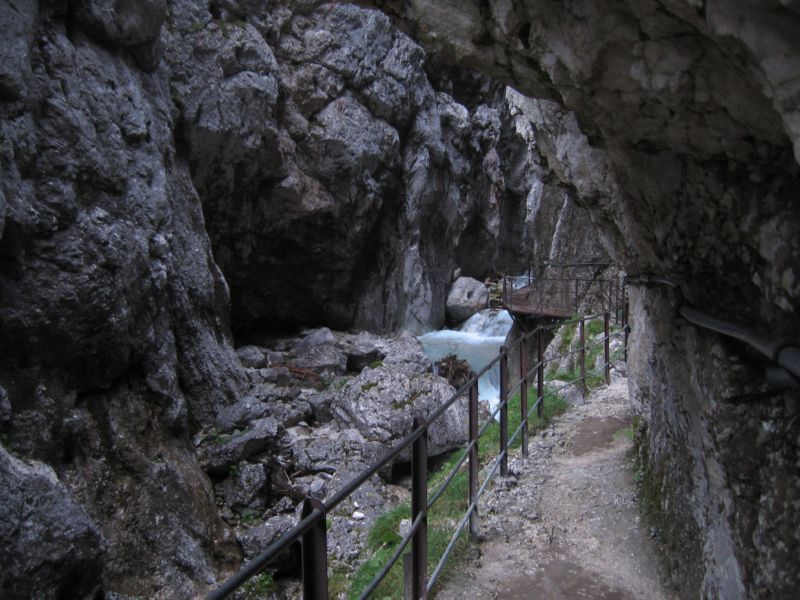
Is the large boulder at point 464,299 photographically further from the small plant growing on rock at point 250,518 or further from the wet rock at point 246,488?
the small plant growing on rock at point 250,518

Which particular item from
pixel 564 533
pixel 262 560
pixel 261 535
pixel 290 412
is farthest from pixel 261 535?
pixel 262 560

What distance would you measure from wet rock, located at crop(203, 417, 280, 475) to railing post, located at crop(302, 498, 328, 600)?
26.0 feet

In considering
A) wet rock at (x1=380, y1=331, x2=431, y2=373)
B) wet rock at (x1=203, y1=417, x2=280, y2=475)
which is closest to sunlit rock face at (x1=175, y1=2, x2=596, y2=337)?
wet rock at (x1=380, y1=331, x2=431, y2=373)

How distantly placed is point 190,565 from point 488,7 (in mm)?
7154

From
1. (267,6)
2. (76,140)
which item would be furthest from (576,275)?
(76,140)

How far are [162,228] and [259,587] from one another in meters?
6.30

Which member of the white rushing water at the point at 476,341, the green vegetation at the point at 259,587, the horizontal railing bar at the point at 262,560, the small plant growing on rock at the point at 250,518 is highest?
the horizontal railing bar at the point at 262,560

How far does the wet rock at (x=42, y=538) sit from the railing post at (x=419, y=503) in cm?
410

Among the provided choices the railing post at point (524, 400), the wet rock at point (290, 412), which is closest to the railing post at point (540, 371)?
the railing post at point (524, 400)

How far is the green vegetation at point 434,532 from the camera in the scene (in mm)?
3750

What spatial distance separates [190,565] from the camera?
6.96m

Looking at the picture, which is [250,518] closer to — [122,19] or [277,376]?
[277,376]

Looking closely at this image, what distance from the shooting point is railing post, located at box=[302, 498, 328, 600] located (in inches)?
64.4

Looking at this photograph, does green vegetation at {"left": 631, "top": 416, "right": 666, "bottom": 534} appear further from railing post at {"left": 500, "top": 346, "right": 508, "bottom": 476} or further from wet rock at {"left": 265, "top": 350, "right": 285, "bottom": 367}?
wet rock at {"left": 265, "top": 350, "right": 285, "bottom": 367}
